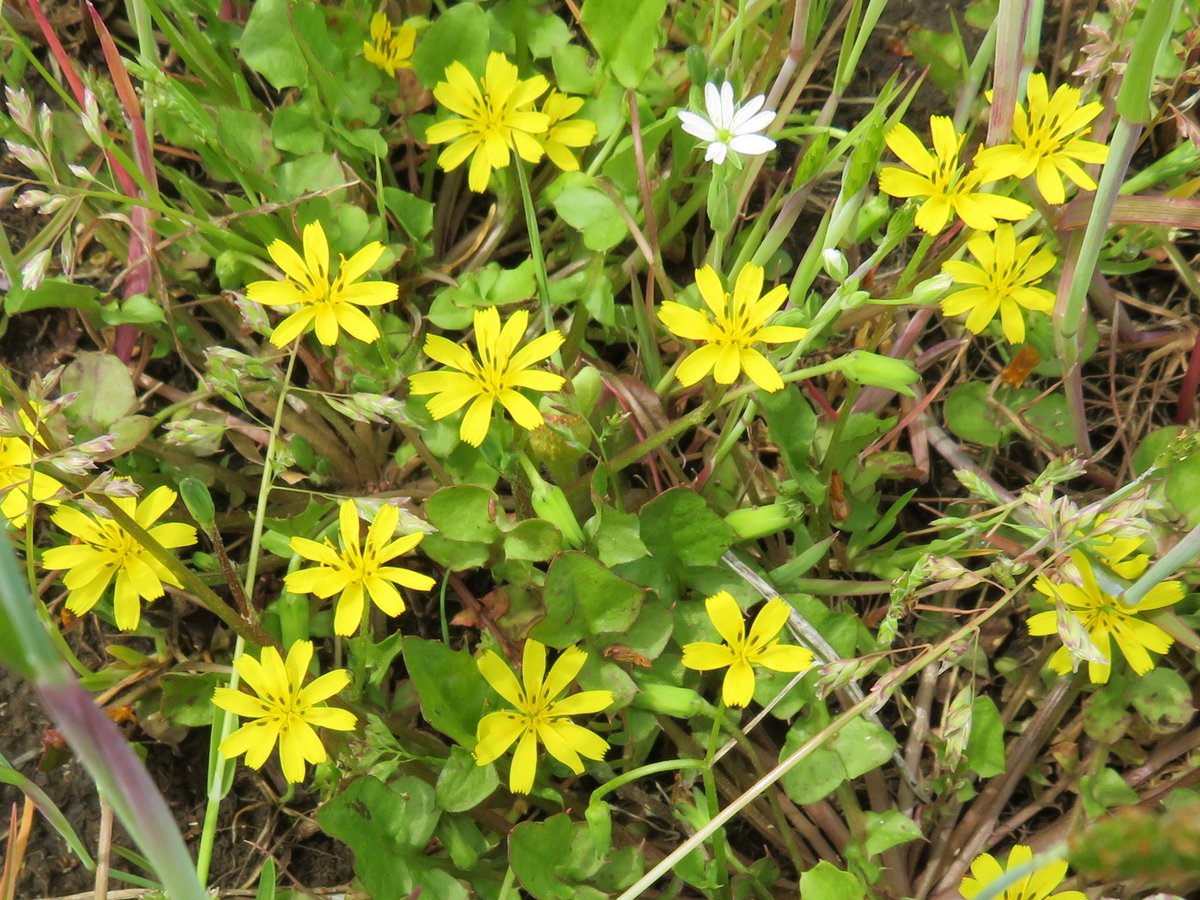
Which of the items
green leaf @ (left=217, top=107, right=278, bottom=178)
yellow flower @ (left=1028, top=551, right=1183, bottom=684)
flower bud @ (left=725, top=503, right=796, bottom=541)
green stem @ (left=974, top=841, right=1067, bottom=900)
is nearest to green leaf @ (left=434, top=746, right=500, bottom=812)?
flower bud @ (left=725, top=503, right=796, bottom=541)

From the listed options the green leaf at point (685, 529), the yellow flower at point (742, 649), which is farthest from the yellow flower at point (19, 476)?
the yellow flower at point (742, 649)

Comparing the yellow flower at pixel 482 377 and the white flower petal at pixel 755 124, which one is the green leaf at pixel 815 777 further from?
the white flower petal at pixel 755 124

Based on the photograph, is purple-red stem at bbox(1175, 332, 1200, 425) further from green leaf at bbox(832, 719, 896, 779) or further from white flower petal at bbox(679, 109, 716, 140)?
white flower petal at bbox(679, 109, 716, 140)

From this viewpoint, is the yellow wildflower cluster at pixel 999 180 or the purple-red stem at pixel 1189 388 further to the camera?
the purple-red stem at pixel 1189 388

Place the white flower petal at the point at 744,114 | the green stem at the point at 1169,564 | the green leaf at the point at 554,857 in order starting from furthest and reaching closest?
the white flower petal at the point at 744,114
the green leaf at the point at 554,857
the green stem at the point at 1169,564

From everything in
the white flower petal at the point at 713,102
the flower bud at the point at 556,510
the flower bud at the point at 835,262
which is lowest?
the flower bud at the point at 556,510

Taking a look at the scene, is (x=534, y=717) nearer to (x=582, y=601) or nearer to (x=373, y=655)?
(x=582, y=601)

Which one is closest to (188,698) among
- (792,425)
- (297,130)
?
(297,130)
